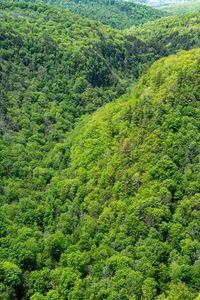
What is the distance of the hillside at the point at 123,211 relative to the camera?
9406 centimetres

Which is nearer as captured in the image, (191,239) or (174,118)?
(191,239)

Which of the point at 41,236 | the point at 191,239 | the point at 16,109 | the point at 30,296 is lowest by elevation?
the point at 30,296

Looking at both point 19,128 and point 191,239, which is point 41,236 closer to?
point 191,239

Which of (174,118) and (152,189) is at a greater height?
(174,118)

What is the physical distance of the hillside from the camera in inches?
3703

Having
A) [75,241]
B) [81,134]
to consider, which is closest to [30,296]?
[75,241]

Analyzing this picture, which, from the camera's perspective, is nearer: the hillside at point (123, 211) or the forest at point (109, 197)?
the hillside at point (123, 211)

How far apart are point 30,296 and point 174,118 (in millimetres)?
58394

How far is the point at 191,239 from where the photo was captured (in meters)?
96.4

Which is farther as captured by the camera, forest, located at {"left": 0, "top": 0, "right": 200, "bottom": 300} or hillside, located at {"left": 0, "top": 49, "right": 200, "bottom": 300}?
forest, located at {"left": 0, "top": 0, "right": 200, "bottom": 300}

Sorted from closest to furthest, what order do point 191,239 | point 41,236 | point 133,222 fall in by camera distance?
point 191,239
point 133,222
point 41,236

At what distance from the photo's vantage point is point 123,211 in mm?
107312

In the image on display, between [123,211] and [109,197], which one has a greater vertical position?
[109,197]

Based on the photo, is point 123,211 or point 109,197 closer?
point 123,211
